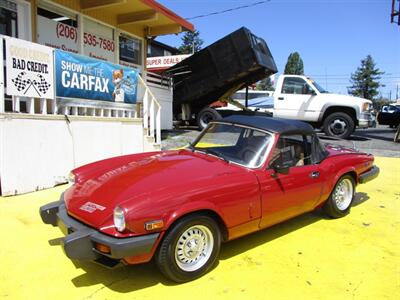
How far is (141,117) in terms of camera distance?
28.5 ft

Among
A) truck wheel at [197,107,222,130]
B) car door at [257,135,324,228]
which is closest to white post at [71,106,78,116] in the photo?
car door at [257,135,324,228]

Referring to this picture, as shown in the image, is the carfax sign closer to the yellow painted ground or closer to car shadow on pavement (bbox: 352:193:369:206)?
the yellow painted ground

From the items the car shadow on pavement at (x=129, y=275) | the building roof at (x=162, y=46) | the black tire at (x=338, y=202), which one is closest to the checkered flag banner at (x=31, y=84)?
the car shadow on pavement at (x=129, y=275)

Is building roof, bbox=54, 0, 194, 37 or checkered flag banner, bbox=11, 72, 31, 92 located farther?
building roof, bbox=54, 0, 194, 37

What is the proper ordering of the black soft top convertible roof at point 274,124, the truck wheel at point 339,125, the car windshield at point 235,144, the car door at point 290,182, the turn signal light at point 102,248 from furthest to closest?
the truck wheel at point 339,125 < the black soft top convertible roof at point 274,124 < the car windshield at point 235,144 < the car door at point 290,182 < the turn signal light at point 102,248

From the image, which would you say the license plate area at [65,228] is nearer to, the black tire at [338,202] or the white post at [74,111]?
the black tire at [338,202]

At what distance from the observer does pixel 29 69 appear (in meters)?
5.88

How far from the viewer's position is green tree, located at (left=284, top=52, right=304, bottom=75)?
58.3 meters

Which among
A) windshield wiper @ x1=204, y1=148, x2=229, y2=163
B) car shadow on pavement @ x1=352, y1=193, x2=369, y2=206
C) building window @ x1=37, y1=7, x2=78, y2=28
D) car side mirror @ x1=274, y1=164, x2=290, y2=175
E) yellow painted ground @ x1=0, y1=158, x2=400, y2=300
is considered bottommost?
yellow painted ground @ x1=0, y1=158, x2=400, y2=300

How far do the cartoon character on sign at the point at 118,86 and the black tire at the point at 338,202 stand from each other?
492cm

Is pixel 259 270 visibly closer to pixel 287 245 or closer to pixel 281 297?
pixel 281 297

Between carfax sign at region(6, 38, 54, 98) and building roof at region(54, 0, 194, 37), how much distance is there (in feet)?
11.2

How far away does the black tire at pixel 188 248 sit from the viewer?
9.86 ft

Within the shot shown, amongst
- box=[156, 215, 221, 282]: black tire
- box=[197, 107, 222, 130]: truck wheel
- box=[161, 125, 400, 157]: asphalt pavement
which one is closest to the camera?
box=[156, 215, 221, 282]: black tire
